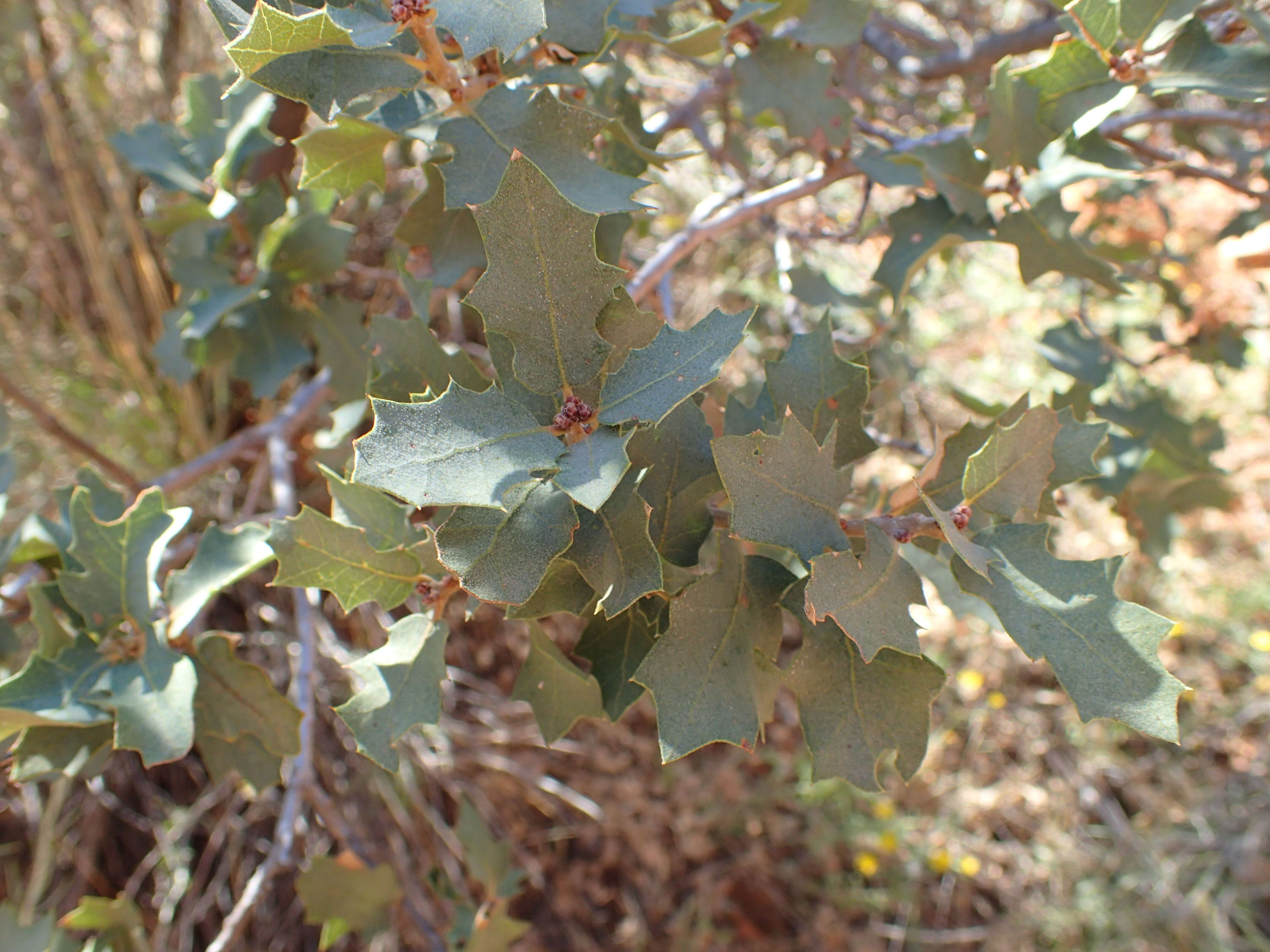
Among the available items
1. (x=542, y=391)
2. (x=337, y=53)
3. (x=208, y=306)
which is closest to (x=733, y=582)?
(x=542, y=391)

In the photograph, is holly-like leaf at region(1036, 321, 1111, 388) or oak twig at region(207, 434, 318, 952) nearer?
oak twig at region(207, 434, 318, 952)

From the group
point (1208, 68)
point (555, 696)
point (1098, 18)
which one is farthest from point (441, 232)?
point (1208, 68)

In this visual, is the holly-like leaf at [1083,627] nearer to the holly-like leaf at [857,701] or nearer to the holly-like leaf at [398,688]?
the holly-like leaf at [857,701]

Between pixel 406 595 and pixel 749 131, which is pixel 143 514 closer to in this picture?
pixel 406 595

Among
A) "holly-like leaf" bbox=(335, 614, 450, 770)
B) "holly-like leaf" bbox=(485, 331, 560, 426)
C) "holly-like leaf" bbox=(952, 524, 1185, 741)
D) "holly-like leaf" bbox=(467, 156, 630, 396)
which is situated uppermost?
"holly-like leaf" bbox=(467, 156, 630, 396)

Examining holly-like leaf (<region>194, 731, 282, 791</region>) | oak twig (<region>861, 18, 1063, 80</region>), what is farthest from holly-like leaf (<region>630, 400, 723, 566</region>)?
oak twig (<region>861, 18, 1063, 80</region>)

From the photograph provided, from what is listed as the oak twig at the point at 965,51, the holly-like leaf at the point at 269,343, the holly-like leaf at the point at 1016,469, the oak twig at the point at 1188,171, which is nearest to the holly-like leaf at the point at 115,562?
the holly-like leaf at the point at 269,343

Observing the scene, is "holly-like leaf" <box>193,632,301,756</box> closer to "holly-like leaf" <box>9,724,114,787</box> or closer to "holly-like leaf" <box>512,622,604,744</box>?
"holly-like leaf" <box>9,724,114,787</box>
